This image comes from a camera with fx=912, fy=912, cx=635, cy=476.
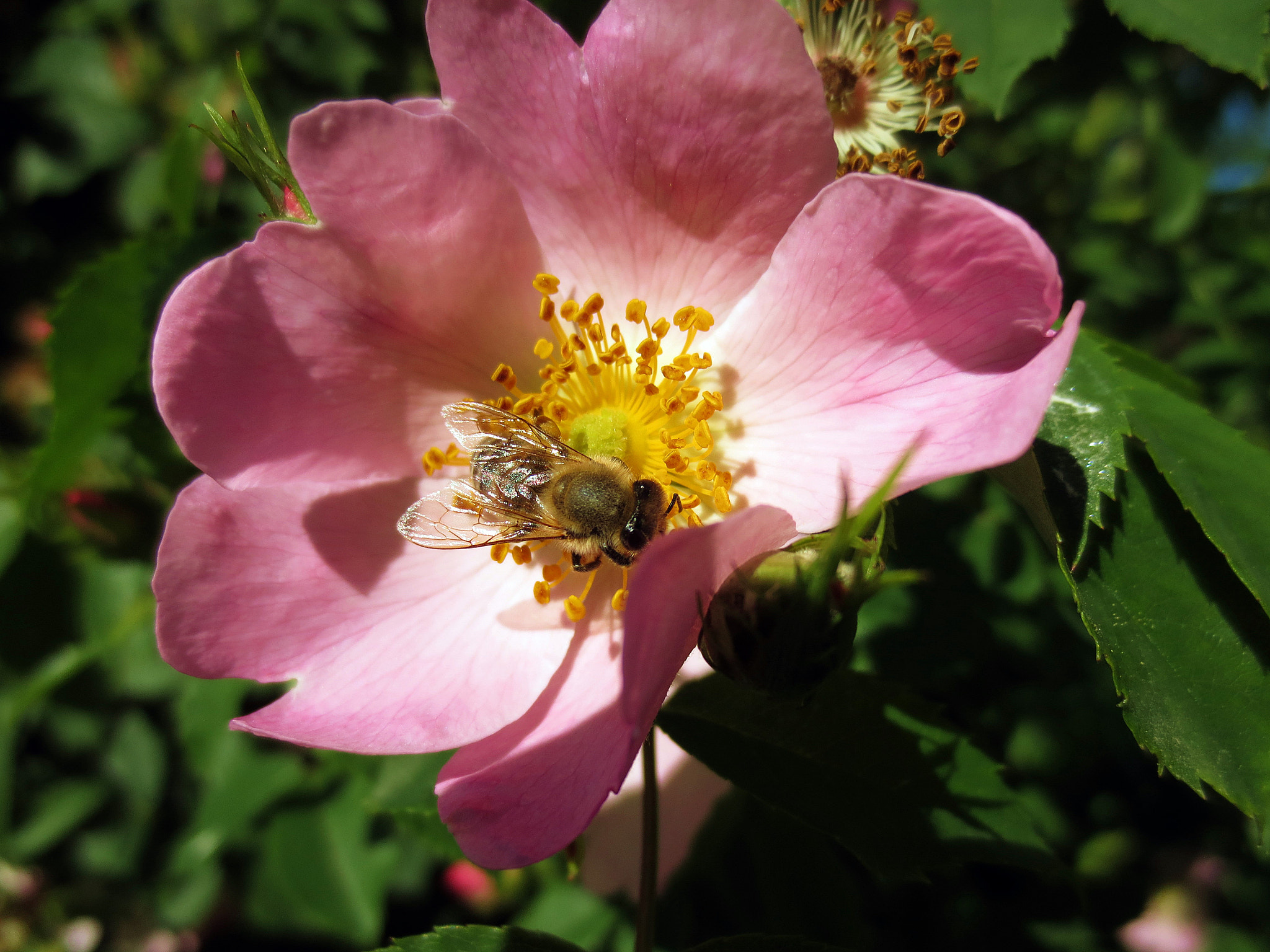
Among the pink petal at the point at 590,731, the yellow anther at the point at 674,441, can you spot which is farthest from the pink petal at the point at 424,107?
the pink petal at the point at 590,731

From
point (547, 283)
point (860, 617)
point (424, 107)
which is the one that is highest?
point (424, 107)

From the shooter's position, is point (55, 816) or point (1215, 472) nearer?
point (1215, 472)

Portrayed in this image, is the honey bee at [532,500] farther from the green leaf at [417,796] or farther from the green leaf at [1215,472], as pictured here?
the green leaf at [1215,472]

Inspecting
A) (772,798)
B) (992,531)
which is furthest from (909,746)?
(992,531)

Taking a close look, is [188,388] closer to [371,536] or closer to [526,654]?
[371,536]

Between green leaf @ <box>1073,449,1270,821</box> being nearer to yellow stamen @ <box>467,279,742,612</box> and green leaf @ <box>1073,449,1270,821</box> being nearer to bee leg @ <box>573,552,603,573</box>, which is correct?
yellow stamen @ <box>467,279,742,612</box>

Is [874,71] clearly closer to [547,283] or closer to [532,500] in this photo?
[547,283]

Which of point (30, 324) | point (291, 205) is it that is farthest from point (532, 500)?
point (30, 324)
